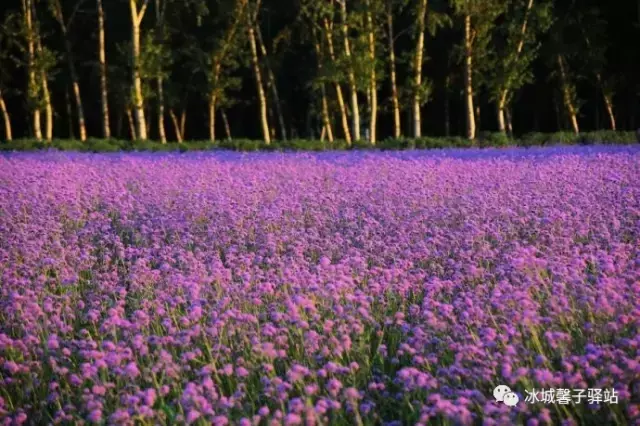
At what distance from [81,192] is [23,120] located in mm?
42869

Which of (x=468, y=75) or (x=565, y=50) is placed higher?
(x=565, y=50)

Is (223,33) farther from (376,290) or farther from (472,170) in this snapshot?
(376,290)

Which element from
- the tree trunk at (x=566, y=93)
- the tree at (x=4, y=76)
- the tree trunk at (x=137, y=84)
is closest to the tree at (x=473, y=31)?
the tree trunk at (x=566, y=93)

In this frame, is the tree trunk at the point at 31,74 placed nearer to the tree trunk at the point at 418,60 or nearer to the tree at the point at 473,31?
the tree trunk at the point at 418,60

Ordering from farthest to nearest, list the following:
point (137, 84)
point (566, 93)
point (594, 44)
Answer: point (594, 44)
point (566, 93)
point (137, 84)

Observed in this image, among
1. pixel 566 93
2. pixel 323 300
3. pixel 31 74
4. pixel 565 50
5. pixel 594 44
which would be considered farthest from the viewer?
pixel 594 44

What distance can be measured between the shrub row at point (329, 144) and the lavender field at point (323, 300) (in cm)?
1132

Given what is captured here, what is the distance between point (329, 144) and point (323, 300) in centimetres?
1905

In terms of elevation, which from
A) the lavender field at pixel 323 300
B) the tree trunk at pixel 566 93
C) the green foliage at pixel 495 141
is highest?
the tree trunk at pixel 566 93

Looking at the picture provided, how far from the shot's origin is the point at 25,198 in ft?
33.9

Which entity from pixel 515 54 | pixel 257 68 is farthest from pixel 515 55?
pixel 257 68

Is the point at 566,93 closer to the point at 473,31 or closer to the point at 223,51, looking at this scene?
the point at 473,31

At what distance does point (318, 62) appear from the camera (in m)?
33.7

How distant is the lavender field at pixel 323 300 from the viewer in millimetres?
3756
